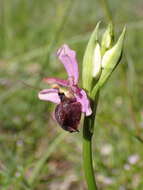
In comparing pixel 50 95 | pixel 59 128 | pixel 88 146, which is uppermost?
pixel 50 95

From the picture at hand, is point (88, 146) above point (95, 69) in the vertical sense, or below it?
below

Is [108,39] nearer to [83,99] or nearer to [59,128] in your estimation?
[83,99]

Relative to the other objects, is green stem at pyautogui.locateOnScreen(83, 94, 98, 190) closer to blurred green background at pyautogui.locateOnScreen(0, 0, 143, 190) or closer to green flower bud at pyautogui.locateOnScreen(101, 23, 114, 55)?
green flower bud at pyautogui.locateOnScreen(101, 23, 114, 55)

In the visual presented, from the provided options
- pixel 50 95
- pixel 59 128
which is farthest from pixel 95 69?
pixel 59 128

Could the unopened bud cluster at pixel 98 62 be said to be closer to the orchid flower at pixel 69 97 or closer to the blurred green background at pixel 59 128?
the orchid flower at pixel 69 97

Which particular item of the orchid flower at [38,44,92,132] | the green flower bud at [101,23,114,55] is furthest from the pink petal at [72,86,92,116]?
the green flower bud at [101,23,114,55]

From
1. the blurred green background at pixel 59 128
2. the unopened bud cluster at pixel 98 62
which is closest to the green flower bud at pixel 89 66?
the unopened bud cluster at pixel 98 62

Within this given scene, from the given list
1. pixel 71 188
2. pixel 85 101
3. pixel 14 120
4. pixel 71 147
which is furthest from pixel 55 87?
pixel 14 120
